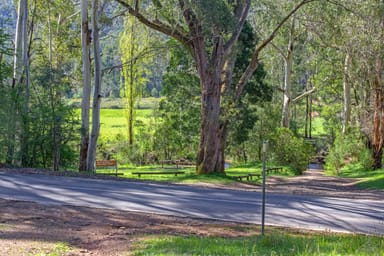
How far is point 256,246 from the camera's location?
26.0 feet

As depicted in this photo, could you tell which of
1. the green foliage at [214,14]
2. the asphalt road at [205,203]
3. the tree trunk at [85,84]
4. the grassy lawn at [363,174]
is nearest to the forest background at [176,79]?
the green foliage at [214,14]

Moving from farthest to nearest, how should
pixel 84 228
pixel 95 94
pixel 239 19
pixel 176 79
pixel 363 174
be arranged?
pixel 176 79, pixel 363 174, pixel 239 19, pixel 95 94, pixel 84 228

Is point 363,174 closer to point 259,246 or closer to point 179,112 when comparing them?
point 179,112

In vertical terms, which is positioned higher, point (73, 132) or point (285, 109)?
point (285, 109)

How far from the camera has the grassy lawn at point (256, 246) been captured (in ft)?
23.8

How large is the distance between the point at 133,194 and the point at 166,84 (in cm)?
3119

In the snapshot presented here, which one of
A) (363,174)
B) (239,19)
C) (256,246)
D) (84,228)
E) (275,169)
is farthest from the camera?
(275,169)

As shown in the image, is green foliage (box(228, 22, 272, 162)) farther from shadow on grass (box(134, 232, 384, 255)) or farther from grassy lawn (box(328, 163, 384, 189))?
shadow on grass (box(134, 232, 384, 255))

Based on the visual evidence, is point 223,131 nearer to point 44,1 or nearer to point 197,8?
point 197,8

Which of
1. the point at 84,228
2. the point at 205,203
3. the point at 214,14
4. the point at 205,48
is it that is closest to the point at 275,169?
the point at 205,48

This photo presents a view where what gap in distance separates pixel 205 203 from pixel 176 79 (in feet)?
104

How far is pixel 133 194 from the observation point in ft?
49.7

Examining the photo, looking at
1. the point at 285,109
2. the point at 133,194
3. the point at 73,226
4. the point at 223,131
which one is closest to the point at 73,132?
the point at 223,131

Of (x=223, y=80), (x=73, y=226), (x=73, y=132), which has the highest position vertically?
(x=223, y=80)
